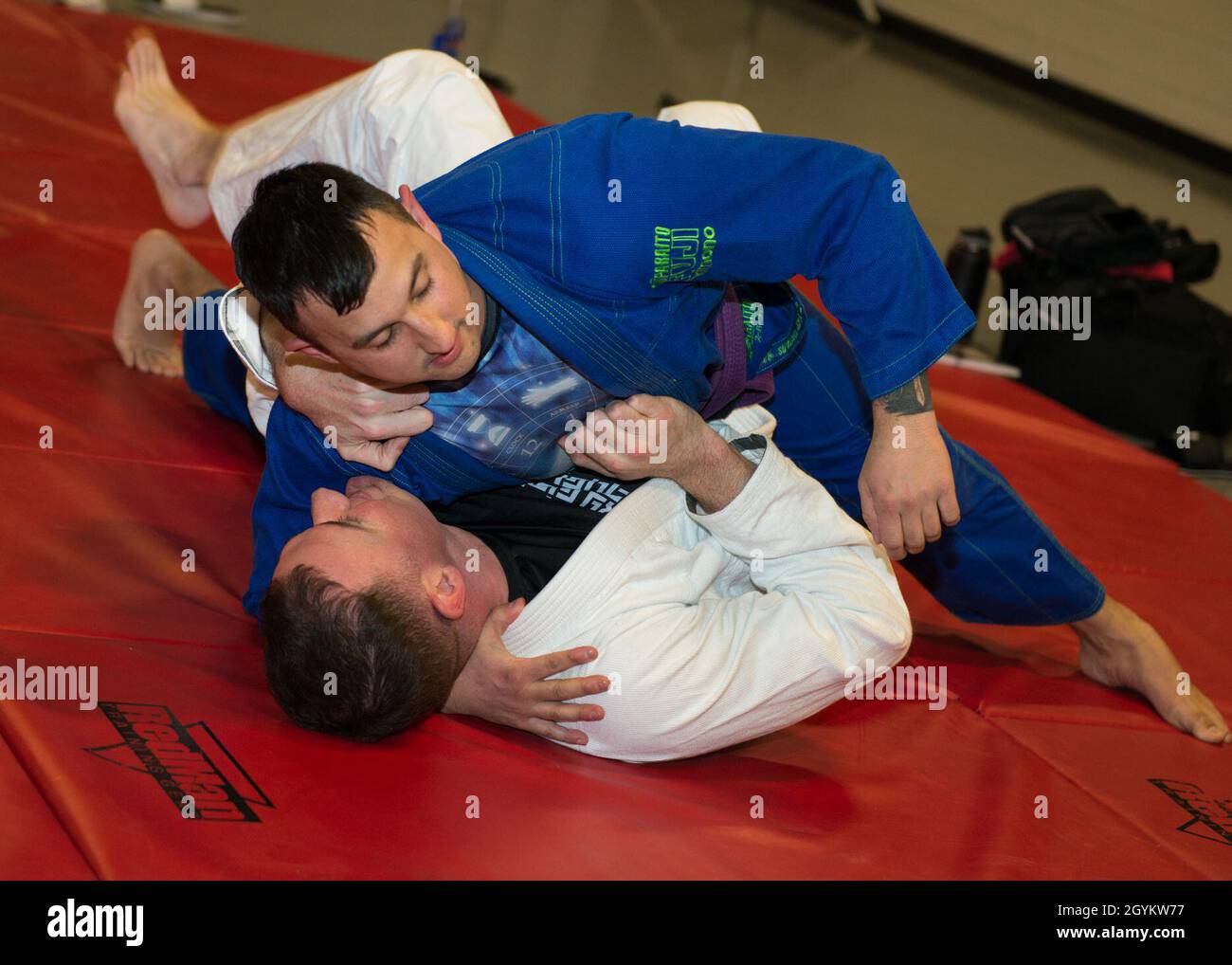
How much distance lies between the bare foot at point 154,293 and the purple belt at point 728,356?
1.36 meters

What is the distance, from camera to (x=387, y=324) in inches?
61.0

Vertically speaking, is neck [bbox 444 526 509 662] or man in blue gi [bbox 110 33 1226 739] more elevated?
man in blue gi [bbox 110 33 1226 739]

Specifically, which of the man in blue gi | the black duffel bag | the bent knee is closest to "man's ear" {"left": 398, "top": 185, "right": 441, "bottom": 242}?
the man in blue gi

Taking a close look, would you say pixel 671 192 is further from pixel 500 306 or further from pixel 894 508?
pixel 894 508

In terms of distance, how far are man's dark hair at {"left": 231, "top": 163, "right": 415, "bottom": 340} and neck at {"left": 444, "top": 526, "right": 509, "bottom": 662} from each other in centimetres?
46

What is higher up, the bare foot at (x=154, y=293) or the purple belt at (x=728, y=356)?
the bare foot at (x=154, y=293)

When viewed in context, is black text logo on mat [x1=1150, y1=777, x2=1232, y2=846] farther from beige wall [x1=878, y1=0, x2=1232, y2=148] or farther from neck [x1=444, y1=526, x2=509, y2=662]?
beige wall [x1=878, y1=0, x2=1232, y2=148]

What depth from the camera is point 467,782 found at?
5.59 feet

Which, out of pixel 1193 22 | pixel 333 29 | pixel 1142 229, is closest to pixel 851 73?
pixel 1193 22

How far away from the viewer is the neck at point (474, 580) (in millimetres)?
1827

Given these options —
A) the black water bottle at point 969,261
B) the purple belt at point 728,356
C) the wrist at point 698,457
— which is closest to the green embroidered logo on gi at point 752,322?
the purple belt at point 728,356

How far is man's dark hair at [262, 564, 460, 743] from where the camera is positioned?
1.66 m

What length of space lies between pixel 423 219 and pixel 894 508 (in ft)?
2.51

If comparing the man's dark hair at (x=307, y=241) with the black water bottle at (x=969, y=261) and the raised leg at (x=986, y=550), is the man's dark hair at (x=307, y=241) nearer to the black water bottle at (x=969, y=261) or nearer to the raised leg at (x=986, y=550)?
the raised leg at (x=986, y=550)
